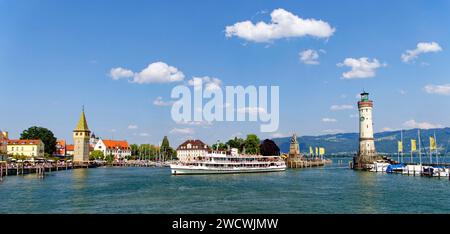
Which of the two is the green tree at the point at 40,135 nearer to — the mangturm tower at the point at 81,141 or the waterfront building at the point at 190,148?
the mangturm tower at the point at 81,141

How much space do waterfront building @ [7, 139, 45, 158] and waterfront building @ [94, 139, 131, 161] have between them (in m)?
34.2

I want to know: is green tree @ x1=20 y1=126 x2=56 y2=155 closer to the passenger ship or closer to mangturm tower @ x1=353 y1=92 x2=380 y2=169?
the passenger ship

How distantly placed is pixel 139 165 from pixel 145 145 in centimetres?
2907

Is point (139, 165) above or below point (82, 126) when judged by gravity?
below

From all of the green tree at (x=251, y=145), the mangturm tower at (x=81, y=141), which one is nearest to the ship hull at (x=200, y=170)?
the green tree at (x=251, y=145)

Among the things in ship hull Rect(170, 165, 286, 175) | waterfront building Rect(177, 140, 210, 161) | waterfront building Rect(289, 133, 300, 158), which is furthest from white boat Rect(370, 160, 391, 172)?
waterfront building Rect(177, 140, 210, 161)

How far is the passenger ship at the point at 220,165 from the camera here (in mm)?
64188

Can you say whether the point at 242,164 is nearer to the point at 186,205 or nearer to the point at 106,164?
the point at 186,205

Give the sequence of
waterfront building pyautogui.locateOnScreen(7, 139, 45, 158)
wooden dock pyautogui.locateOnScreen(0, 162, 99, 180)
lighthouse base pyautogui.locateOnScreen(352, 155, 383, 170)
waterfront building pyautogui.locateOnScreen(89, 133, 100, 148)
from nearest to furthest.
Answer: wooden dock pyautogui.locateOnScreen(0, 162, 99, 180) < lighthouse base pyautogui.locateOnScreen(352, 155, 383, 170) < waterfront building pyautogui.locateOnScreen(7, 139, 45, 158) < waterfront building pyautogui.locateOnScreen(89, 133, 100, 148)

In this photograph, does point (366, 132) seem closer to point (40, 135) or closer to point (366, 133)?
point (366, 133)

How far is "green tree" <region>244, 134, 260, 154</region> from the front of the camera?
336 feet

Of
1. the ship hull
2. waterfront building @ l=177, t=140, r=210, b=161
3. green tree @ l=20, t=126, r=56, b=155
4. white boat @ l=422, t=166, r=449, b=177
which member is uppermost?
green tree @ l=20, t=126, r=56, b=155
